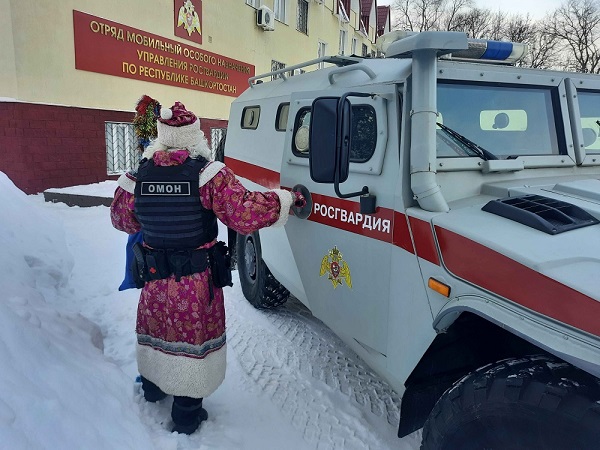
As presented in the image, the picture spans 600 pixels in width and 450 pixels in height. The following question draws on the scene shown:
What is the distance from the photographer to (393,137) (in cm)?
219

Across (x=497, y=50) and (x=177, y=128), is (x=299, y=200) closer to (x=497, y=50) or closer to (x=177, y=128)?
(x=177, y=128)

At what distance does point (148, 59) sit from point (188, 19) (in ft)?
5.63

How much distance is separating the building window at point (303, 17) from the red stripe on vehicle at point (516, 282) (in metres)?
17.1

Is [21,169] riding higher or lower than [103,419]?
higher

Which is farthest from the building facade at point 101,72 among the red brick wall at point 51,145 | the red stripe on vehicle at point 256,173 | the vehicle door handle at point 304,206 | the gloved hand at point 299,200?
the gloved hand at point 299,200

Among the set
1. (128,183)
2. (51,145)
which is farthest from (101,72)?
(128,183)

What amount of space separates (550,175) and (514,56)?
2.19 feet

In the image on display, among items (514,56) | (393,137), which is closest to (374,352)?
(393,137)

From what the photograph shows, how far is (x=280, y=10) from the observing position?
51.8 feet

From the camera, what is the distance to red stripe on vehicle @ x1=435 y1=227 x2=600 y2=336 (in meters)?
1.40

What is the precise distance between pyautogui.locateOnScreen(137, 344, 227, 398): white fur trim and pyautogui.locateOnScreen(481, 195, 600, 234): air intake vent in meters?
1.62

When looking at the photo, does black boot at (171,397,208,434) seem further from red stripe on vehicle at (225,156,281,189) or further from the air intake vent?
the air intake vent

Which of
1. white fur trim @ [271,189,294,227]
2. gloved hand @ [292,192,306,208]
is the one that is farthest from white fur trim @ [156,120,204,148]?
gloved hand @ [292,192,306,208]

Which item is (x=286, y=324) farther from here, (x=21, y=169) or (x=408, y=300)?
(x=21, y=169)
